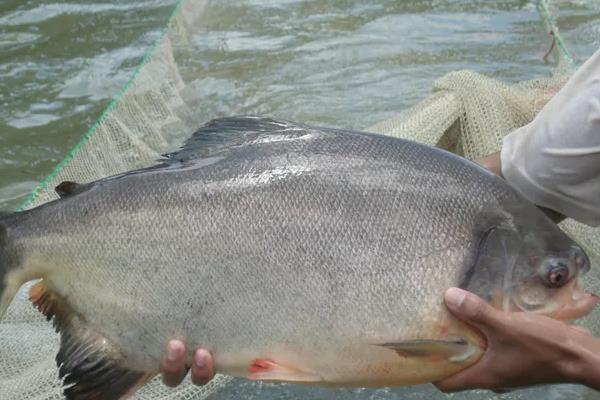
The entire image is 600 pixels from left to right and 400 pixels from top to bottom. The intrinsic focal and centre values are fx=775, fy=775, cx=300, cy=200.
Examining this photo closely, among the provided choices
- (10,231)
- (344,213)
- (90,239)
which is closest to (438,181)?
(344,213)

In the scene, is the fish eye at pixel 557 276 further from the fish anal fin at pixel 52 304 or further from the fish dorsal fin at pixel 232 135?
the fish anal fin at pixel 52 304

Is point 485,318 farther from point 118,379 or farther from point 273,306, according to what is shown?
point 118,379

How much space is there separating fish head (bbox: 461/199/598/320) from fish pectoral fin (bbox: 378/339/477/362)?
15 cm

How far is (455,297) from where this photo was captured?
213 cm

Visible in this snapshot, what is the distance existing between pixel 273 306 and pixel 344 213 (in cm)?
34

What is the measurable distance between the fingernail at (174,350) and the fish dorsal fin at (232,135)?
57cm

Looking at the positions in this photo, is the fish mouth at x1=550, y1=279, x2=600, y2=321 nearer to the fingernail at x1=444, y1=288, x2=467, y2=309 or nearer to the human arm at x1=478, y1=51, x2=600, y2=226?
the fingernail at x1=444, y1=288, x2=467, y2=309

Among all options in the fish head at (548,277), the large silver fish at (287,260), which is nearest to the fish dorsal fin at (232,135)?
the large silver fish at (287,260)

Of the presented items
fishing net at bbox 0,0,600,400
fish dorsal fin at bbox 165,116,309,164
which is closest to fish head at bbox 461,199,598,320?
fish dorsal fin at bbox 165,116,309,164

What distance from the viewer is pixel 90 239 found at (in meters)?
2.36

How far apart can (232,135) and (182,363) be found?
72cm

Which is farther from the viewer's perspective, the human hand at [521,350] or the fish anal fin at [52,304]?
the fish anal fin at [52,304]

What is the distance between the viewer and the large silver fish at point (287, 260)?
86.7 inches

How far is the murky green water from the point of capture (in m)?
6.42
